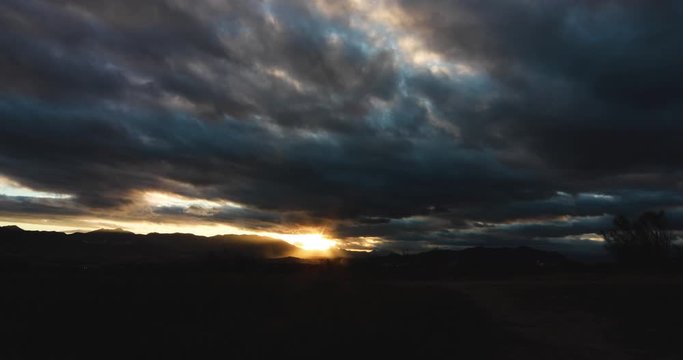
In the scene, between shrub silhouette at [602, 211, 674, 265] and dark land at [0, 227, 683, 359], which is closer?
dark land at [0, 227, 683, 359]

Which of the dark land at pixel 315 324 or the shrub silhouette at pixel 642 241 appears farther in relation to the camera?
the shrub silhouette at pixel 642 241

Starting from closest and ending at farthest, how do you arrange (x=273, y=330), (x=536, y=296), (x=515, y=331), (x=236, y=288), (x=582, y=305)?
1. (x=273, y=330)
2. (x=515, y=331)
3. (x=582, y=305)
4. (x=236, y=288)
5. (x=536, y=296)

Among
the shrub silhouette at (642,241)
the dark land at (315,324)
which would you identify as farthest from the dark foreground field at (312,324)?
the shrub silhouette at (642,241)

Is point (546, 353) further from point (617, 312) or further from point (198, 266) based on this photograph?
point (198, 266)

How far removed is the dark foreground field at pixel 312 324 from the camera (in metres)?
14.6

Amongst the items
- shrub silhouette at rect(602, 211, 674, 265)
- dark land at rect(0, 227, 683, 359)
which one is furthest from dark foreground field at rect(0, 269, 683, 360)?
shrub silhouette at rect(602, 211, 674, 265)

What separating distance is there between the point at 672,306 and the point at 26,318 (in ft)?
99.4

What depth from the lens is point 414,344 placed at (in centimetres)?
1554

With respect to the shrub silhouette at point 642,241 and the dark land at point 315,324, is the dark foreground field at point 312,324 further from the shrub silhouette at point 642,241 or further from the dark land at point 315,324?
the shrub silhouette at point 642,241

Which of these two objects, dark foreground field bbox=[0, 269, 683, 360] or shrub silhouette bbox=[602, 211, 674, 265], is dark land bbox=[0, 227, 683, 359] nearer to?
dark foreground field bbox=[0, 269, 683, 360]

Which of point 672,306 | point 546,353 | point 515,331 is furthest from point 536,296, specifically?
point 546,353

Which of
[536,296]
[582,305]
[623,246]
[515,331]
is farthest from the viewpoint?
[623,246]

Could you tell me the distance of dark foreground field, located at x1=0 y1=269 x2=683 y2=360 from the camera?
14562mm

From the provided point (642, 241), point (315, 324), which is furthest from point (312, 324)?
point (642, 241)
